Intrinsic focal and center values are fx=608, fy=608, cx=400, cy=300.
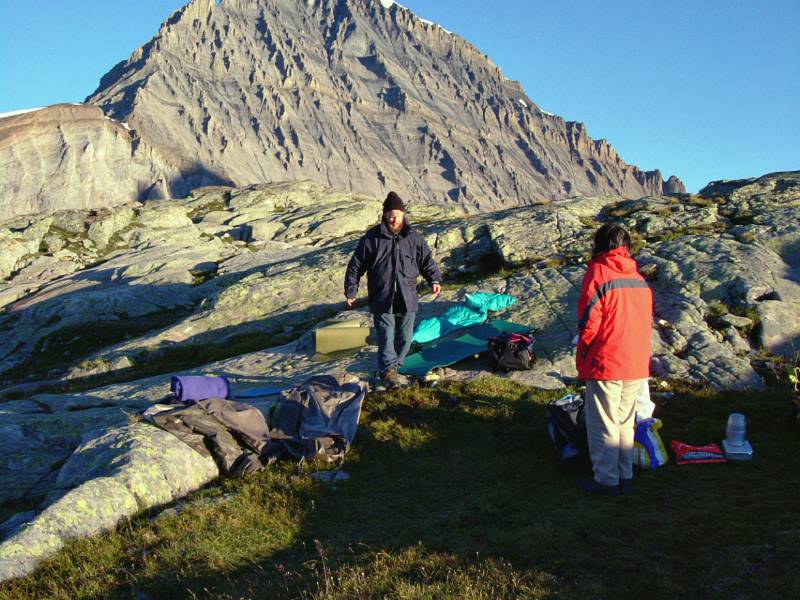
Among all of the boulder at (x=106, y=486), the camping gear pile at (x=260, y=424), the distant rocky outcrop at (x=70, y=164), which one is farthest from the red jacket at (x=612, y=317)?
the distant rocky outcrop at (x=70, y=164)

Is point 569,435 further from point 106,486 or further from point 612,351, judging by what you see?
point 106,486

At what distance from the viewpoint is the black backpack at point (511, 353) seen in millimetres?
14312

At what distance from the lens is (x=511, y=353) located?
14.4 metres

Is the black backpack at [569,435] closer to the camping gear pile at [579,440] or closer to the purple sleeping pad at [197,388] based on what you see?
the camping gear pile at [579,440]

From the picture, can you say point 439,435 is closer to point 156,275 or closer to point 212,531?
point 212,531

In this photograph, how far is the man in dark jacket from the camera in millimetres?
13172

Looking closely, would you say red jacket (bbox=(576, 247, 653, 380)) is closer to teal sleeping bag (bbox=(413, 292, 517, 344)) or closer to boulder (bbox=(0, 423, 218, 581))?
boulder (bbox=(0, 423, 218, 581))

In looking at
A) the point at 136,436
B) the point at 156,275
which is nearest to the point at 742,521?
the point at 136,436

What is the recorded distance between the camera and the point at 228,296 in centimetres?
2767

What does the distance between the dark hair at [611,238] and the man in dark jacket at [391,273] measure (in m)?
4.91

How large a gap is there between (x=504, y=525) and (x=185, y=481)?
16.3 feet

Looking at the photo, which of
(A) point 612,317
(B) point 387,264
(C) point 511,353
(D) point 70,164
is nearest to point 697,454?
(A) point 612,317

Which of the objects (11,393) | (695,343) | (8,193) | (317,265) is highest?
(8,193)

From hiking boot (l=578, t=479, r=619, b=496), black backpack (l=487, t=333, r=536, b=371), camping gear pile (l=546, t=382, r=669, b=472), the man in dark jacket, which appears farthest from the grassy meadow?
black backpack (l=487, t=333, r=536, b=371)
